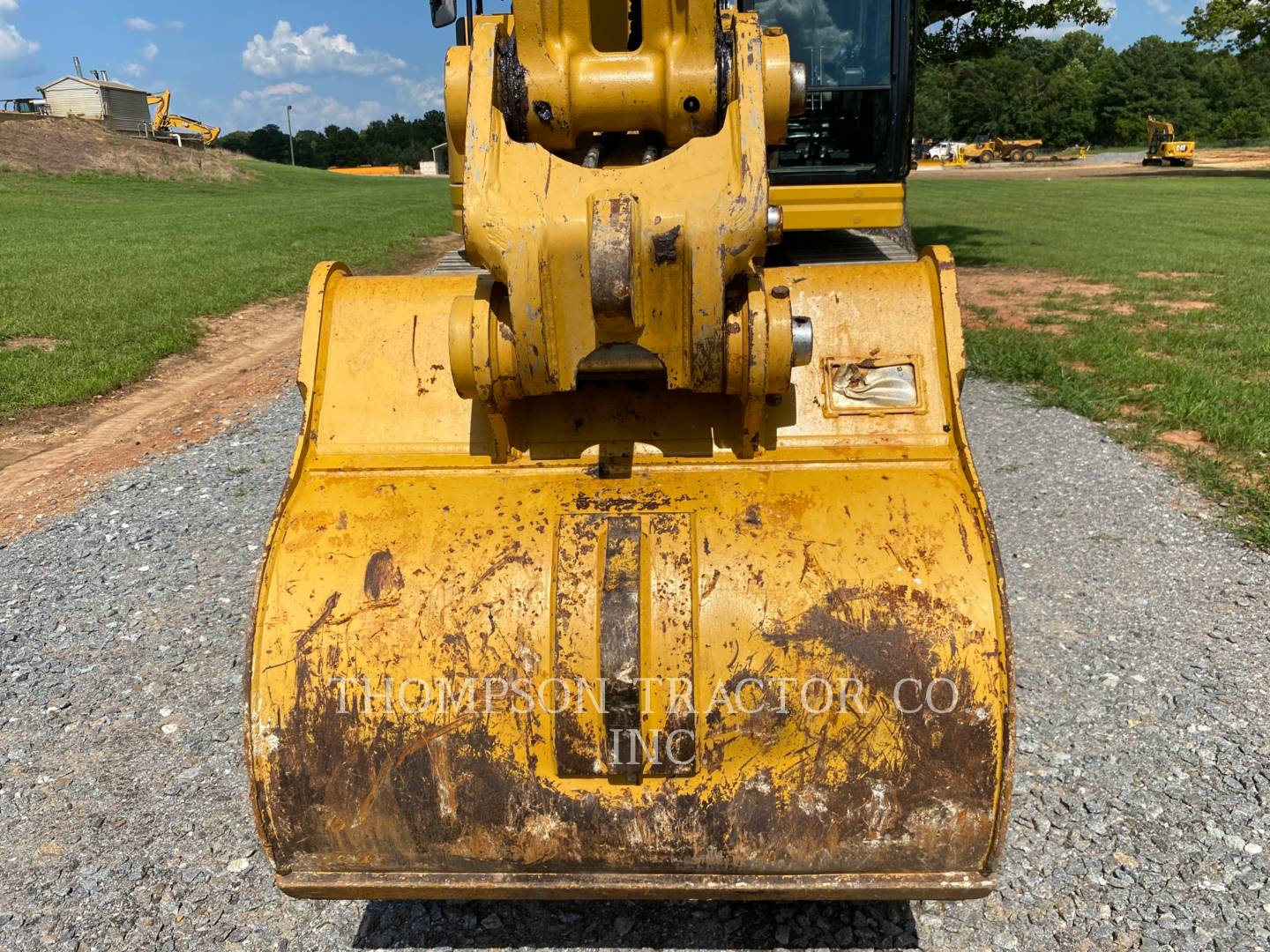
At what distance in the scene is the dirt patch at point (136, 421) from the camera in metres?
5.71

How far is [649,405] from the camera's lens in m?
2.61

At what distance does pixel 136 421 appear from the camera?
7098 mm

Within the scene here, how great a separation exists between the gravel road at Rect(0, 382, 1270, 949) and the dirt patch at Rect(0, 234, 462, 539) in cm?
80

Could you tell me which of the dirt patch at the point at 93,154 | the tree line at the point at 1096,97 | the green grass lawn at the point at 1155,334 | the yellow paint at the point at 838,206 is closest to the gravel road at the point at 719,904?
Result: the green grass lawn at the point at 1155,334

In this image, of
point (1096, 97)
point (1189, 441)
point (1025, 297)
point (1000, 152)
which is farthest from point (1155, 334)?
point (1096, 97)

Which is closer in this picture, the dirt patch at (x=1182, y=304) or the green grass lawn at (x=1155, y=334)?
the green grass lawn at (x=1155, y=334)

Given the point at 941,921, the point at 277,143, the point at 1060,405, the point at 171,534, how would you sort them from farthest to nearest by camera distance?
1. the point at 277,143
2. the point at 1060,405
3. the point at 171,534
4. the point at 941,921

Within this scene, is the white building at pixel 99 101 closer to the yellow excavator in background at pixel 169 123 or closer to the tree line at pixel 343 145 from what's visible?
the yellow excavator in background at pixel 169 123

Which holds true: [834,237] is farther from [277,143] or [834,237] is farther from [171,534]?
[277,143]

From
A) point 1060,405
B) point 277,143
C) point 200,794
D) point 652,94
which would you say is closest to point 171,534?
point 200,794

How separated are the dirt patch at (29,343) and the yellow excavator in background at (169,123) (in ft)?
157

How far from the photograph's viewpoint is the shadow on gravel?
97.2 inches

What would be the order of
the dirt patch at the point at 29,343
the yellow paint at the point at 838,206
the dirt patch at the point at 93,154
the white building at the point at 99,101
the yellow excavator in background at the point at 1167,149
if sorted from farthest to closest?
the white building at the point at 99,101
the yellow excavator in background at the point at 1167,149
the dirt patch at the point at 93,154
the dirt patch at the point at 29,343
the yellow paint at the point at 838,206

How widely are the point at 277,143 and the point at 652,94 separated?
89.9m
